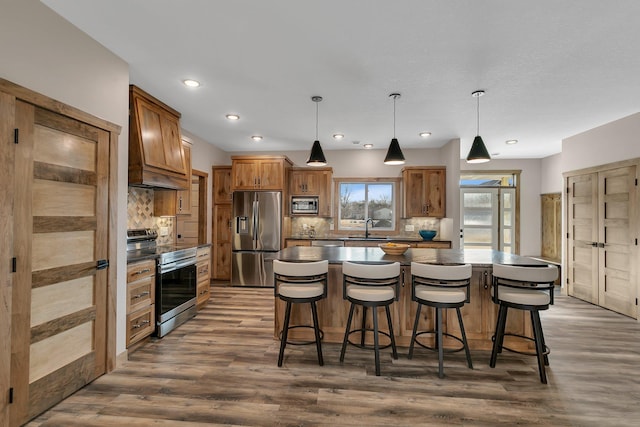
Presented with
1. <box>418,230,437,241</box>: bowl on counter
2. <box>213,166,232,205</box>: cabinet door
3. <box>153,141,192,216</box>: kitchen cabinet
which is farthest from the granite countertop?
<box>213,166,232,205</box>: cabinet door

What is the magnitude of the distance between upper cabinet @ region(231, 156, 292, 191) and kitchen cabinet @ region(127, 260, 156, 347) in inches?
109

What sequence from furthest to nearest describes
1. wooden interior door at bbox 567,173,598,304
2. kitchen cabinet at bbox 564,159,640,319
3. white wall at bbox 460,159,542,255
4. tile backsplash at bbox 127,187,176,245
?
white wall at bbox 460,159,542,255 → wooden interior door at bbox 567,173,598,304 → kitchen cabinet at bbox 564,159,640,319 → tile backsplash at bbox 127,187,176,245

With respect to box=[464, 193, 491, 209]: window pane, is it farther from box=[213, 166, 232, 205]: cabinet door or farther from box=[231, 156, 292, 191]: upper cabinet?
box=[213, 166, 232, 205]: cabinet door

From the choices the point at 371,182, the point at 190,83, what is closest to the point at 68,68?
the point at 190,83

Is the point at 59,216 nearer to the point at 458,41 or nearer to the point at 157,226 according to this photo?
the point at 157,226

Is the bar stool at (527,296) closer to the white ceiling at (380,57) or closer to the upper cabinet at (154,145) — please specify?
the white ceiling at (380,57)

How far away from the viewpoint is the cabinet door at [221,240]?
6230 mm

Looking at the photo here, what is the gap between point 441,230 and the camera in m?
6.20

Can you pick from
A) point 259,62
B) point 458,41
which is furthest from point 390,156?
point 259,62

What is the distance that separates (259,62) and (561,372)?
3882mm

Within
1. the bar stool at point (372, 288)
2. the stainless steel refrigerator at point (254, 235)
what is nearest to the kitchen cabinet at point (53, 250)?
the bar stool at point (372, 288)

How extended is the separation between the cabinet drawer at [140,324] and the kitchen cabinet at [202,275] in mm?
962

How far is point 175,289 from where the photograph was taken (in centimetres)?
374

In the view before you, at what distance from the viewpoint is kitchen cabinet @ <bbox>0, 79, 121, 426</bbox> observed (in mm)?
1884
